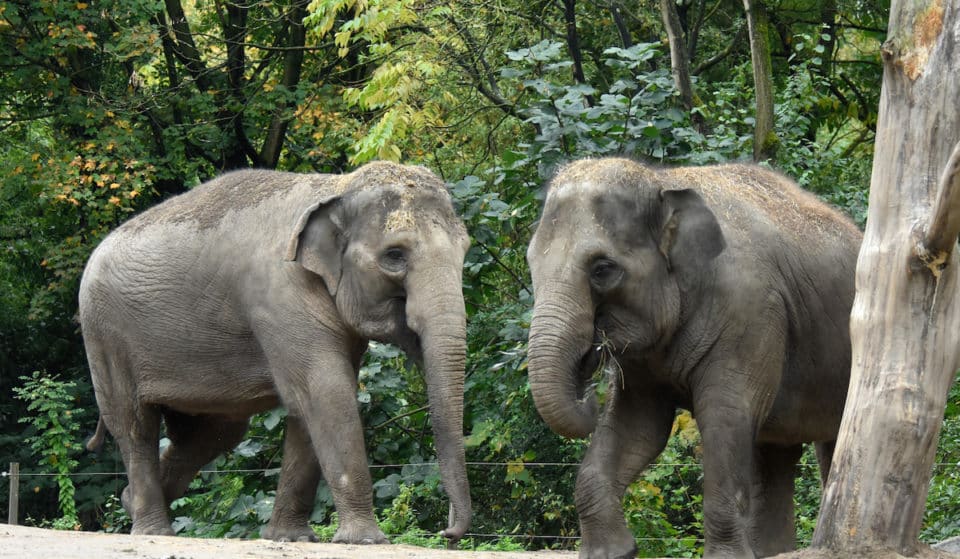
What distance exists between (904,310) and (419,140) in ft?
24.6

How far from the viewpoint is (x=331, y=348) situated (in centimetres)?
820

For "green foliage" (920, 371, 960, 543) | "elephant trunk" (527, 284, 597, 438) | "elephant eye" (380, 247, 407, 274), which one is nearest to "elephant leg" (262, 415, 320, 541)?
"elephant eye" (380, 247, 407, 274)

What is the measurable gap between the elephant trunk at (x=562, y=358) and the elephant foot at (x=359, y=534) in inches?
64.6

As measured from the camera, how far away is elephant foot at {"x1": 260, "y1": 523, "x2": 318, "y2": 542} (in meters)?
8.66

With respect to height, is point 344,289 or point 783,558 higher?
point 344,289

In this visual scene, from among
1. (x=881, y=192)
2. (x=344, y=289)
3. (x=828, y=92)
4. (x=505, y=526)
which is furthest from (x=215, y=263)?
(x=828, y=92)

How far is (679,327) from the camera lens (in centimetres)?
704

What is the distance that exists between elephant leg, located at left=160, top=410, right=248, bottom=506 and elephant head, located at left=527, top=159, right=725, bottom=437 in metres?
3.59

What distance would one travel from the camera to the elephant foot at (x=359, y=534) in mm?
7723

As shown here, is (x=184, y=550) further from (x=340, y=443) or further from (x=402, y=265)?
(x=402, y=265)

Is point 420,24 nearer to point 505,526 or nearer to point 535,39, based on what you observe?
point 535,39

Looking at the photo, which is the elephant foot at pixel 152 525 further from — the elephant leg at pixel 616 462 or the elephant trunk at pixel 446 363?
the elephant leg at pixel 616 462

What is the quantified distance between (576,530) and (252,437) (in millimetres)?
2625

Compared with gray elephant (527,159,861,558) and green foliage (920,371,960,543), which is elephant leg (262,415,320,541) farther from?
green foliage (920,371,960,543)
